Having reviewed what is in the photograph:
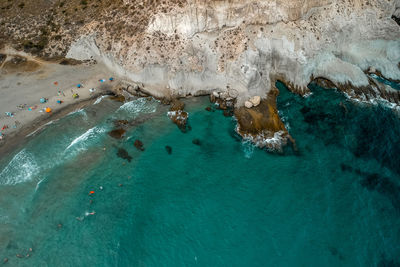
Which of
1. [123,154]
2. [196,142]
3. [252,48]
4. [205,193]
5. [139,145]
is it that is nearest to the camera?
[205,193]

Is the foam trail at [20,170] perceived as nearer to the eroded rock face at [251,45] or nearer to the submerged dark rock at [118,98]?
the submerged dark rock at [118,98]

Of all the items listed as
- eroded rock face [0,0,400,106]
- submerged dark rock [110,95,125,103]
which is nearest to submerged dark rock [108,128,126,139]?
submerged dark rock [110,95,125,103]

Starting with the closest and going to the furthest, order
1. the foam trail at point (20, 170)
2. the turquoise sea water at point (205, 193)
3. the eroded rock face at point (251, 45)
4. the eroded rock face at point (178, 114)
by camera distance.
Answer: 1. the turquoise sea water at point (205, 193)
2. the foam trail at point (20, 170)
3. the eroded rock face at point (178, 114)
4. the eroded rock face at point (251, 45)

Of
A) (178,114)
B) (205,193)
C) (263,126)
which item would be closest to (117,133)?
(178,114)

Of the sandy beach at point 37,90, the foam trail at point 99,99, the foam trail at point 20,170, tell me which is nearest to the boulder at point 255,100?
the sandy beach at point 37,90

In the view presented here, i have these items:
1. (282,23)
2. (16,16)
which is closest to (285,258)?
(282,23)

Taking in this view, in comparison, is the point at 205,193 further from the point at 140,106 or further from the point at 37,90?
the point at 37,90
